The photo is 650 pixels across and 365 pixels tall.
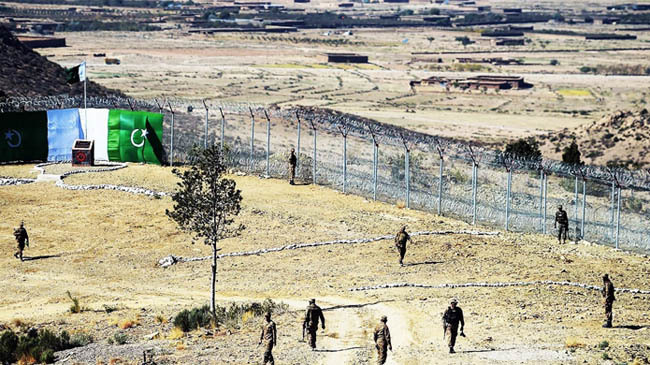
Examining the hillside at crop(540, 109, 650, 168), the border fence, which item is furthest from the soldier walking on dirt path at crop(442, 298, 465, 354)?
the hillside at crop(540, 109, 650, 168)

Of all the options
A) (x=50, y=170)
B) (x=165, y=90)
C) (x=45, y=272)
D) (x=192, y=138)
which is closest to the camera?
(x=45, y=272)

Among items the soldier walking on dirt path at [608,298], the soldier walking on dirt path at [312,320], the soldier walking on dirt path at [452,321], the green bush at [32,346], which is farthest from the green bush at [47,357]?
the soldier walking on dirt path at [608,298]

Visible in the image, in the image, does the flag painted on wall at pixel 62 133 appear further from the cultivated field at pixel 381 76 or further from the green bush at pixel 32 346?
the cultivated field at pixel 381 76

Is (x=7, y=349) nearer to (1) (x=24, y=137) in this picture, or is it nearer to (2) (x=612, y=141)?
(1) (x=24, y=137)

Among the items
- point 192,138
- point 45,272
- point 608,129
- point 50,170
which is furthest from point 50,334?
point 608,129

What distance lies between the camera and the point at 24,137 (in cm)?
4875

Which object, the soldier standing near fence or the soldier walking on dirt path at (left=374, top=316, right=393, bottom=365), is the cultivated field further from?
the soldier walking on dirt path at (left=374, top=316, right=393, bottom=365)

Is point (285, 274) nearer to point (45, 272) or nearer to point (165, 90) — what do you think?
point (45, 272)

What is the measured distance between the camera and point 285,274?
107 ft

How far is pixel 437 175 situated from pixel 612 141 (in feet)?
62.2

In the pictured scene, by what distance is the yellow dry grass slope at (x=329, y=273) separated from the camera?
2441cm

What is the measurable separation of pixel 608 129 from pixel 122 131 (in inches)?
1248

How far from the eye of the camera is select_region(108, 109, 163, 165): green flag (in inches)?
1900

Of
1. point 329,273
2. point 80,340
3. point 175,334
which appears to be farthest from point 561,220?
point 80,340
